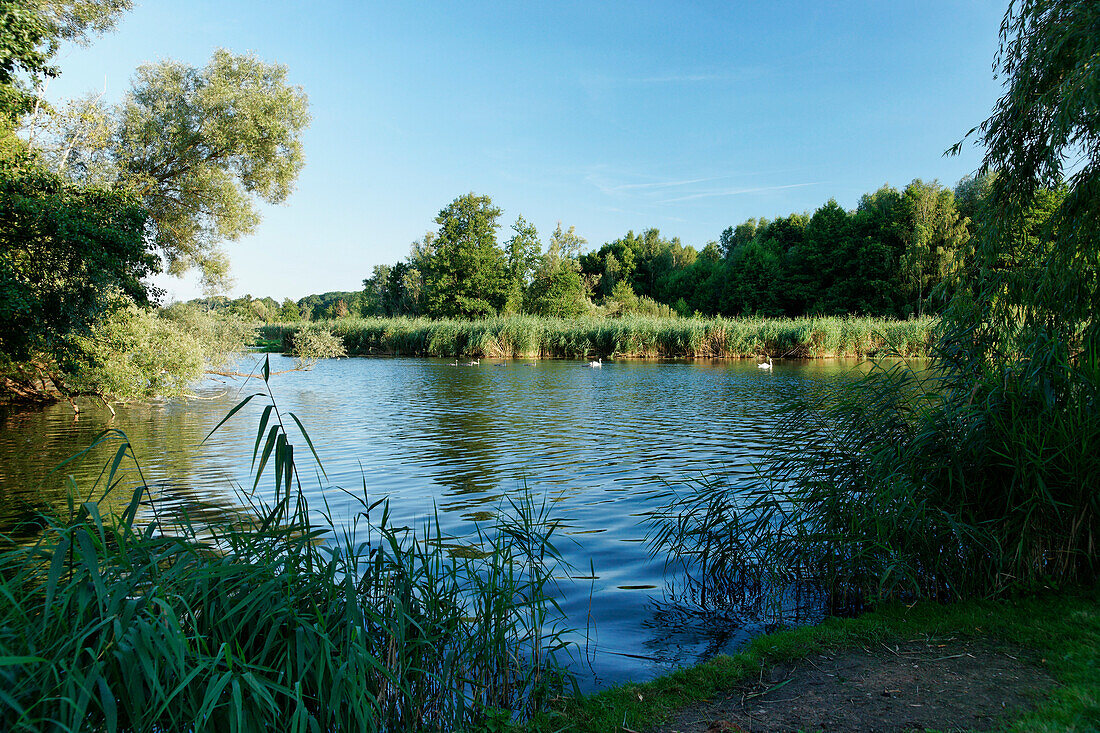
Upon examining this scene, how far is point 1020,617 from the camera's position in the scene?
400 cm

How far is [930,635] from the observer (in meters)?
3.92

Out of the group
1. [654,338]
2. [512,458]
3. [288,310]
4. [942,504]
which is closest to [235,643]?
[942,504]

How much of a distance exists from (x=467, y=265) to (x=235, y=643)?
2201 inches

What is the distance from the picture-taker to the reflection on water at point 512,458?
5031 mm

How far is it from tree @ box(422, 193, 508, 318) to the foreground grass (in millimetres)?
52909

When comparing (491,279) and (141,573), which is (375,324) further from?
(141,573)

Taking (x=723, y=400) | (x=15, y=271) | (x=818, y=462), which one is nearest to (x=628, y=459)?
(x=818, y=462)

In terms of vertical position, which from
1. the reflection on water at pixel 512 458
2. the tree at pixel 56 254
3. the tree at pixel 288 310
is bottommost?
the reflection on water at pixel 512 458

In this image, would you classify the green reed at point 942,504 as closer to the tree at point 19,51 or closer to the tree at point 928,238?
the tree at point 19,51

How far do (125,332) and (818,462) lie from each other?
14839mm

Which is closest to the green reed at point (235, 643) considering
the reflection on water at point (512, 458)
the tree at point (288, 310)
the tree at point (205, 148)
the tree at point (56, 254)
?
the reflection on water at point (512, 458)

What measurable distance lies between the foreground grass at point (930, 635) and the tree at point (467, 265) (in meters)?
52.9

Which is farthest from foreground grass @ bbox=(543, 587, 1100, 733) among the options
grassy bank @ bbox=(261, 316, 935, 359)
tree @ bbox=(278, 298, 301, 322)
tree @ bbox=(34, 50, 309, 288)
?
tree @ bbox=(278, 298, 301, 322)

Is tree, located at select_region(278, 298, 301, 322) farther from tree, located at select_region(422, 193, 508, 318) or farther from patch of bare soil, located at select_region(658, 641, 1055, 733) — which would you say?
patch of bare soil, located at select_region(658, 641, 1055, 733)
